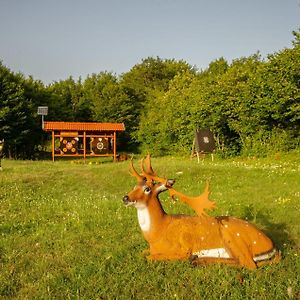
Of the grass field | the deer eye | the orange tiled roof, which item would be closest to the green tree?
the orange tiled roof

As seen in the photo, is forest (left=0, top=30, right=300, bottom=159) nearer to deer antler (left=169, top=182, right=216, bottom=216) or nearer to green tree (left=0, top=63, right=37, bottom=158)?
green tree (left=0, top=63, right=37, bottom=158)

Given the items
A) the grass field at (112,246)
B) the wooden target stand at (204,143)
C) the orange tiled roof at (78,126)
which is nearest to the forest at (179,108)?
the wooden target stand at (204,143)

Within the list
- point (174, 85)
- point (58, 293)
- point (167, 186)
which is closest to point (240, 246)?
point (167, 186)

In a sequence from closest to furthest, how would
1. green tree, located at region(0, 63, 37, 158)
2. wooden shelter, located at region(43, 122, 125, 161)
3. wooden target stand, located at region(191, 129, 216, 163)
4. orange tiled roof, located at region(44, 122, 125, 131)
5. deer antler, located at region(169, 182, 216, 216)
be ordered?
deer antler, located at region(169, 182, 216, 216) → wooden target stand, located at region(191, 129, 216, 163) → orange tiled roof, located at region(44, 122, 125, 131) → wooden shelter, located at region(43, 122, 125, 161) → green tree, located at region(0, 63, 37, 158)

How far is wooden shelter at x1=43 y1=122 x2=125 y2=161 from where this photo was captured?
30.6m

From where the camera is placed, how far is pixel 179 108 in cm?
3941

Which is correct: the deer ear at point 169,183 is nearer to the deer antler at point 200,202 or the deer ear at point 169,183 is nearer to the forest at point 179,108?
the deer antler at point 200,202

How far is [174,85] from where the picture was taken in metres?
49.8

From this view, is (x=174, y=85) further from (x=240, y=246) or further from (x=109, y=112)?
(x=240, y=246)

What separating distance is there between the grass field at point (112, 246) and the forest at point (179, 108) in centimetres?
1303

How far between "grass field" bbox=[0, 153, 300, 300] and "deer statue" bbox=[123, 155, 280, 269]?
0.19 meters

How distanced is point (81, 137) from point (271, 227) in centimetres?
2403

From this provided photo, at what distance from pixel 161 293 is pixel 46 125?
1048 inches

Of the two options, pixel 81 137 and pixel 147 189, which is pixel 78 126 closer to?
pixel 81 137
